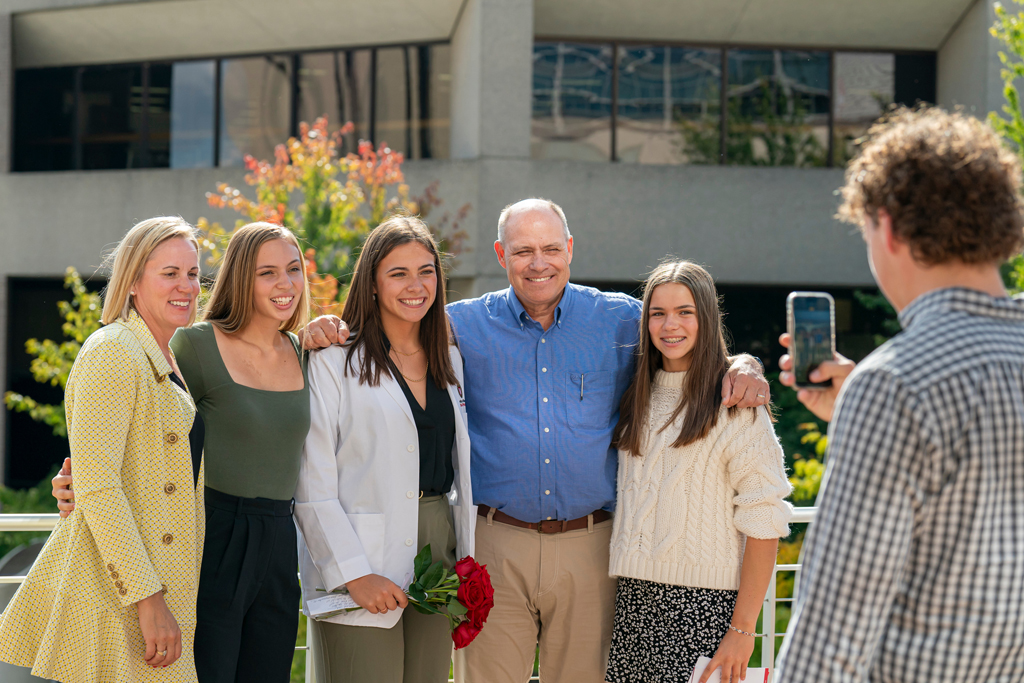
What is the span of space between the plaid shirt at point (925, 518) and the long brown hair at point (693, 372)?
148 cm

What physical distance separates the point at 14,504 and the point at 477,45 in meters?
9.24

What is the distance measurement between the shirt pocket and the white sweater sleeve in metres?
0.54

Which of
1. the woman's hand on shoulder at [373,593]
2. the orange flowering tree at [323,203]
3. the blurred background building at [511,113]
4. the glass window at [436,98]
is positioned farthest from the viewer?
the glass window at [436,98]

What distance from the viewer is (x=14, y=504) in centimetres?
1245

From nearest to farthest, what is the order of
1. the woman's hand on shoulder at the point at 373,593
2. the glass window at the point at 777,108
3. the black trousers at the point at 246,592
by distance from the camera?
the black trousers at the point at 246,592, the woman's hand on shoulder at the point at 373,593, the glass window at the point at 777,108

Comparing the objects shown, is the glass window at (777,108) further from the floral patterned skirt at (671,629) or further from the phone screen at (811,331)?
the phone screen at (811,331)

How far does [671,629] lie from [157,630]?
1.69 m

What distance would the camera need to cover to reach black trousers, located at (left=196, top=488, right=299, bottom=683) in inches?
109

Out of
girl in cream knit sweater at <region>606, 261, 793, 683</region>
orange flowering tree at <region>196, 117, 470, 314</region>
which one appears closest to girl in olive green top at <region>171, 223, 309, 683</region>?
girl in cream knit sweater at <region>606, 261, 793, 683</region>

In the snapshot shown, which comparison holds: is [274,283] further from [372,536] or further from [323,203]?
[323,203]

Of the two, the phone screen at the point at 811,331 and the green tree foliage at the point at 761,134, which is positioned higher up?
the green tree foliage at the point at 761,134

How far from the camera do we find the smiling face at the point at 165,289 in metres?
2.83

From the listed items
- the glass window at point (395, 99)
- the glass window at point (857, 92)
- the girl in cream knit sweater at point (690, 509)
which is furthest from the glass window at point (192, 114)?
the girl in cream knit sweater at point (690, 509)

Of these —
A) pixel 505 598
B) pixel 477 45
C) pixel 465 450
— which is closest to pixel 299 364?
pixel 465 450
